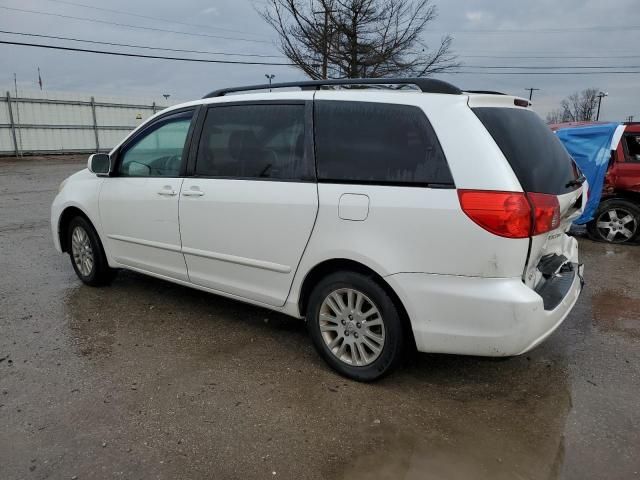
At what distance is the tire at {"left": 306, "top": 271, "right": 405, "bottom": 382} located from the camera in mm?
3041

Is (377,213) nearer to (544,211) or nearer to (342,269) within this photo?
(342,269)

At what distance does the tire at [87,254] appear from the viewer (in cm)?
494

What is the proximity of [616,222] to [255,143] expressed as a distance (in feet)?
20.3

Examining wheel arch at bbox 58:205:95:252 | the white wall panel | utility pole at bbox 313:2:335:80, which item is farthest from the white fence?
wheel arch at bbox 58:205:95:252

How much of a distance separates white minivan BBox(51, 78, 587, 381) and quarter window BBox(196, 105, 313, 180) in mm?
11

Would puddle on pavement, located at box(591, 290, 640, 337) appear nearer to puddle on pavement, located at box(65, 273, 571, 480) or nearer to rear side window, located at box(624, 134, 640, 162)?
puddle on pavement, located at box(65, 273, 571, 480)

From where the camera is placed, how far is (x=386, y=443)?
106 inches

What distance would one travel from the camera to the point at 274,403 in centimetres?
306

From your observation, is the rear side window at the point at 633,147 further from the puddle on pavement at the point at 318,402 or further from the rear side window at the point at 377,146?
the rear side window at the point at 377,146

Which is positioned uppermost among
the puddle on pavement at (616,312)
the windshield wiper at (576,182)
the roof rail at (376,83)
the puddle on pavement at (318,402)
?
the roof rail at (376,83)

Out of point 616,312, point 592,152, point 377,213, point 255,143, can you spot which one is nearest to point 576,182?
point 377,213

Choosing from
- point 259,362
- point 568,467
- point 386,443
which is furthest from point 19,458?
point 568,467

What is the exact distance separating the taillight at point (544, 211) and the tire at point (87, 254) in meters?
3.86

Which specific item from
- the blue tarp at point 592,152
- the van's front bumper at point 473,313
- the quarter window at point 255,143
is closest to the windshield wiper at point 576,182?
the van's front bumper at point 473,313
